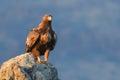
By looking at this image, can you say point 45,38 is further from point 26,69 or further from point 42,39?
point 26,69

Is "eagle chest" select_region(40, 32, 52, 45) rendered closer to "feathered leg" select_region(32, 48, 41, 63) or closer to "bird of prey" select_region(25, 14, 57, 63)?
"bird of prey" select_region(25, 14, 57, 63)

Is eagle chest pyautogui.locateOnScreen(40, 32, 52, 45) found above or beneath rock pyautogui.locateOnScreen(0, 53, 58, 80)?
above

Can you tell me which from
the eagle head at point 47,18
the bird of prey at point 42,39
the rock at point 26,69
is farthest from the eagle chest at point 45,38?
the rock at point 26,69

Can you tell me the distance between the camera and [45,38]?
32.1 metres

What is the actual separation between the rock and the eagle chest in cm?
168

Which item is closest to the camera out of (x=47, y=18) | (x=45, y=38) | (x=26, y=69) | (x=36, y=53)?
(x=26, y=69)

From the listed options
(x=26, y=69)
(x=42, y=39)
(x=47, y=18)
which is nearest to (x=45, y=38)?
(x=42, y=39)

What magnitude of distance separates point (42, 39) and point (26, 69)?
3547mm

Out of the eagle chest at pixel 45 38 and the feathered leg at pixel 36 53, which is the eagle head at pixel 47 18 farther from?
the feathered leg at pixel 36 53

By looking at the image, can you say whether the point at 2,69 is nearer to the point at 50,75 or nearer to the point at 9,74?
the point at 9,74

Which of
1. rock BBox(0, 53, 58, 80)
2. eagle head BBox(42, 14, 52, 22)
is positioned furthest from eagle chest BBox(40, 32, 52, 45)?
rock BBox(0, 53, 58, 80)

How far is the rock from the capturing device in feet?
93.8

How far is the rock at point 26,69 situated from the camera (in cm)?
2859

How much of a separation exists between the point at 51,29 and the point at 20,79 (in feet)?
15.5
